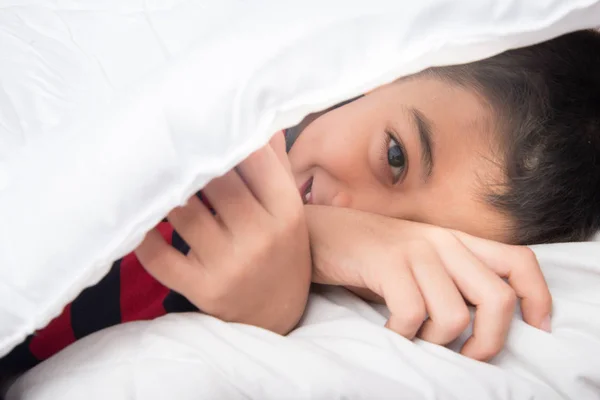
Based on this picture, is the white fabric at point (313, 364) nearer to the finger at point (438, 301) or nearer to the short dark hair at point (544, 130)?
the finger at point (438, 301)

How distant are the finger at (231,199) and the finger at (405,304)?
0.16 metres

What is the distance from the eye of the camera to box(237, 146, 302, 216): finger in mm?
504

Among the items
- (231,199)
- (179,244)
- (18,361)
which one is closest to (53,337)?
(18,361)

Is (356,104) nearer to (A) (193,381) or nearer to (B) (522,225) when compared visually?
(B) (522,225)

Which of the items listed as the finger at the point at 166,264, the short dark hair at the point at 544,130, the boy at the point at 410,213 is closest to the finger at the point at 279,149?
the boy at the point at 410,213

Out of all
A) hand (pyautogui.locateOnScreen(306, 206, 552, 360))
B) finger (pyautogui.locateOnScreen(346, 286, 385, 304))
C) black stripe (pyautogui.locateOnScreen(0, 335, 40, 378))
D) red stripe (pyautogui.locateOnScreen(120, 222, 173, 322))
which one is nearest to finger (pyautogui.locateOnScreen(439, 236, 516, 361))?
hand (pyautogui.locateOnScreen(306, 206, 552, 360))

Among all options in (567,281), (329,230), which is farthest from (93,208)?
(567,281)

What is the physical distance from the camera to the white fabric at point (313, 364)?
1.50 feet

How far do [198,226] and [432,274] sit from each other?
0.78ft

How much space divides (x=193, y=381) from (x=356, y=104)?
1.47 ft

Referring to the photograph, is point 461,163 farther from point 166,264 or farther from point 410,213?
point 166,264

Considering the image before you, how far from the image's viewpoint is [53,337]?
1.95 feet

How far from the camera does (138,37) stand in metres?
A: 0.76

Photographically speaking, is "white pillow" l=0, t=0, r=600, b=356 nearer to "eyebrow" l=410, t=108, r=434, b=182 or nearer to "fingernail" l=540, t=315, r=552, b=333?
"eyebrow" l=410, t=108, r=434, b=182
